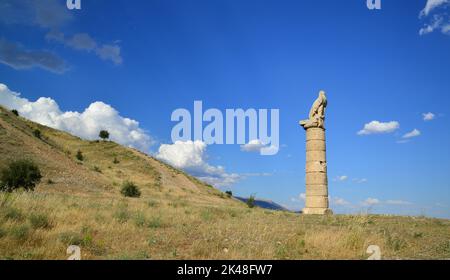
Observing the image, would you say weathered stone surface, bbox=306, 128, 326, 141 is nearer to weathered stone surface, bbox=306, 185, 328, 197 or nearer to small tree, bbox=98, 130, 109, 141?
weathered stone surface, bbox=306, 185, 328, 197

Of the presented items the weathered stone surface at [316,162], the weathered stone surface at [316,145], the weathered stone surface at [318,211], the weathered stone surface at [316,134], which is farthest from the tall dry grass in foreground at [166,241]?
the weathered stone surface at [316,134]

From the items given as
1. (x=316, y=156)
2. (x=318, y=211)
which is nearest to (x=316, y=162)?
(x=316, y=156)

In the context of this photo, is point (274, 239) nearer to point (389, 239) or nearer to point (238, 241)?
point (238, 241)

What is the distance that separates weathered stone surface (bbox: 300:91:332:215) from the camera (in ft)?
76.4

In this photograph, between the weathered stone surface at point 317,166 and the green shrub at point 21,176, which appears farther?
the green shrub at point 21,176

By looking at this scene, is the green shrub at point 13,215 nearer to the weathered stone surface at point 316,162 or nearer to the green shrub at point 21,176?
the green shrub at point 21,176

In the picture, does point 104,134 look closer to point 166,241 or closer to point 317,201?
point 317,201

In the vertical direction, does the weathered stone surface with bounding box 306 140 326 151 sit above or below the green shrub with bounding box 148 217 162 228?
above

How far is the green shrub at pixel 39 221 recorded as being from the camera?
10530mm

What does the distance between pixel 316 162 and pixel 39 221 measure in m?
17.0

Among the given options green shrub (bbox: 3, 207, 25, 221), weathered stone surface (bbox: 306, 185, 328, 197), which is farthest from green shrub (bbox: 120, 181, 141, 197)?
green shrub (bbox: 3, 207, 25, 221)
